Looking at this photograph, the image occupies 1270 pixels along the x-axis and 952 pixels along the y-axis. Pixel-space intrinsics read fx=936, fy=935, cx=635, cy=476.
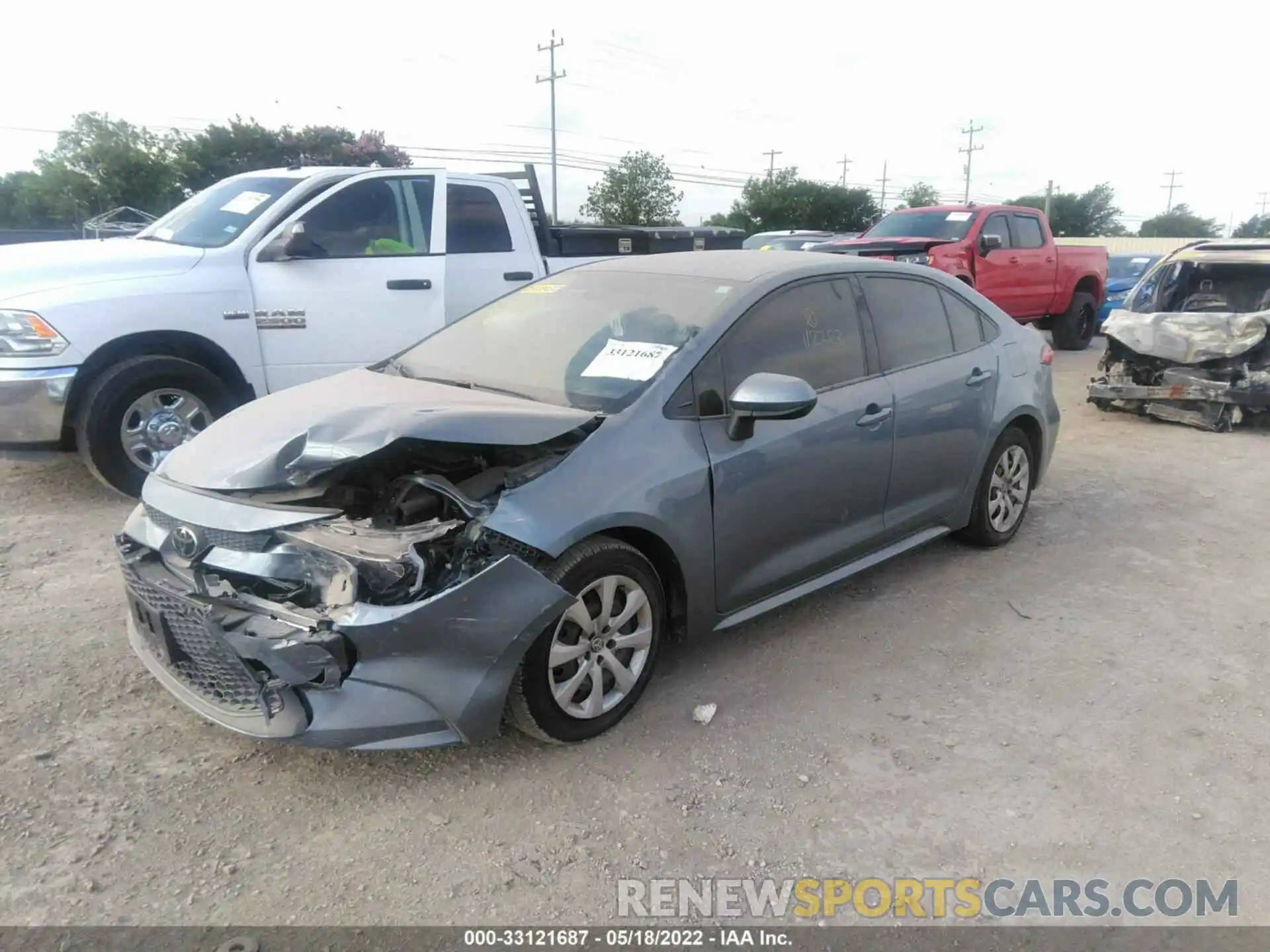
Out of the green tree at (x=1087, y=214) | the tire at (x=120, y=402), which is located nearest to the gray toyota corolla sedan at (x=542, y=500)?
the tire at (x=120, y=402)

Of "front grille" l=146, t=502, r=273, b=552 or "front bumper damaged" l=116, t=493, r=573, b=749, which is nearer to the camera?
"front bumper damaged" l=116, t=493, r=573, b=749

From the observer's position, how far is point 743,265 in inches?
161

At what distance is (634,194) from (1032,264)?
1151 inches

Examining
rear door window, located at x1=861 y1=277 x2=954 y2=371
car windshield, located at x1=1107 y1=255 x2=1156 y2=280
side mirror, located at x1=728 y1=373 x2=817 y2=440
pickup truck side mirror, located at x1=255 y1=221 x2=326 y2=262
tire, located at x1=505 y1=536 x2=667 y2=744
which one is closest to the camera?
tire, located at x1=505 y1=536 x2=667 y2=744

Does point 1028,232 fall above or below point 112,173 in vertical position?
below

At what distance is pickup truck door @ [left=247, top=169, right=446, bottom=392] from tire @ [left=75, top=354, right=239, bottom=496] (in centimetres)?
51

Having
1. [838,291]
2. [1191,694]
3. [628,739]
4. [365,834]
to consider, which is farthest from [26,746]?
[1191,694]

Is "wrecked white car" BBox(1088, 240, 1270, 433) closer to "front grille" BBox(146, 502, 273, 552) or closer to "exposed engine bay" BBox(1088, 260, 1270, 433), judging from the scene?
"exposed engine bay" BBox(1088, 260, 1270, 433)

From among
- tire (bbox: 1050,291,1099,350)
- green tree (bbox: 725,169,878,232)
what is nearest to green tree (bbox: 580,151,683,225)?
green tree (bbox: 725,169,878,232)

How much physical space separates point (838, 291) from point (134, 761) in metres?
3.25

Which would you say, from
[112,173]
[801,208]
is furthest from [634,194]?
[112,173]

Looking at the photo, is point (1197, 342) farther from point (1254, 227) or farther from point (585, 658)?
point (1254, 227)

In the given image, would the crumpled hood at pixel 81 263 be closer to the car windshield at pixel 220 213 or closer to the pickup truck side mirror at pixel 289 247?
the car windshield at pixel 220 213

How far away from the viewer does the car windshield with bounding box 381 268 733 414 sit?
351cm
